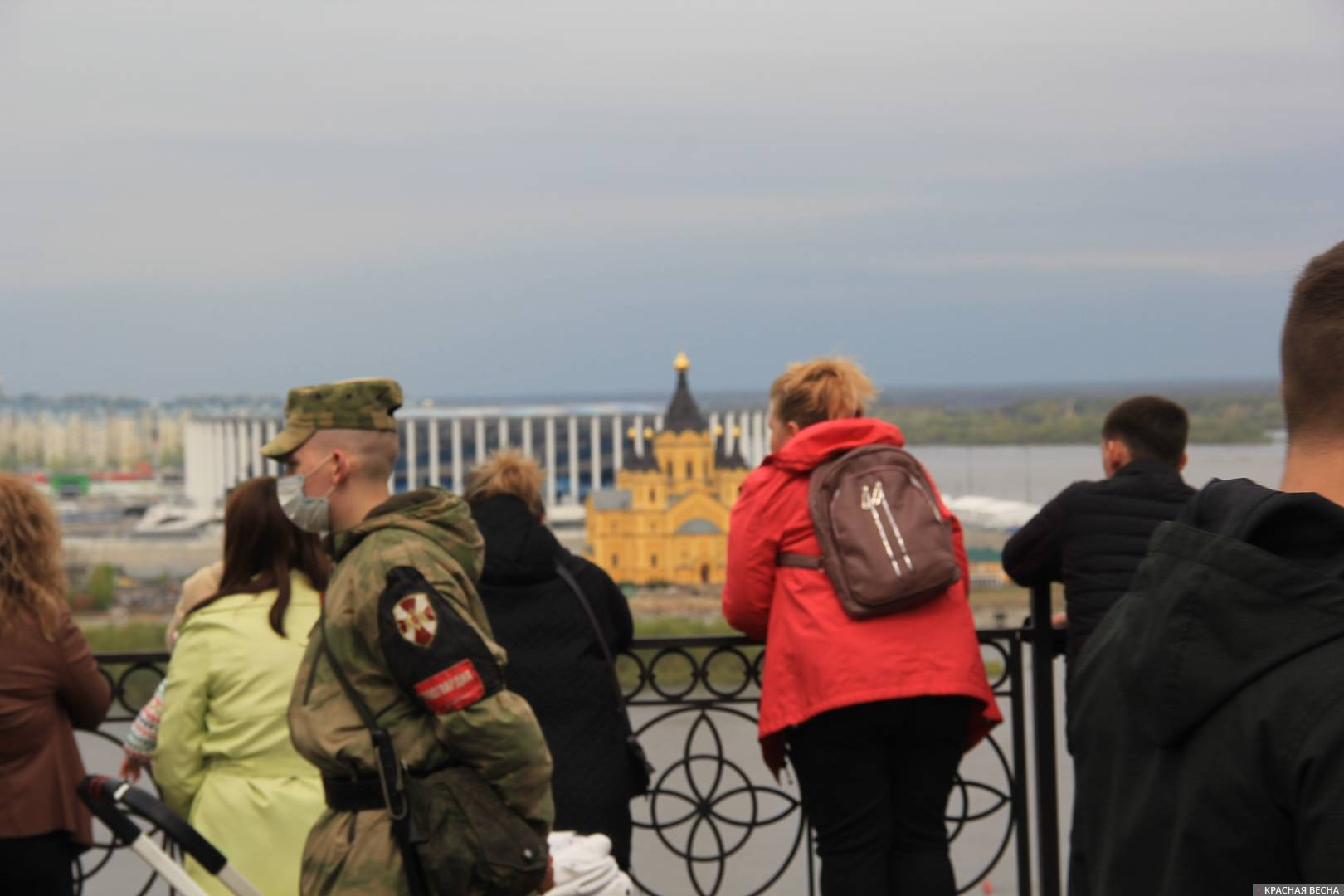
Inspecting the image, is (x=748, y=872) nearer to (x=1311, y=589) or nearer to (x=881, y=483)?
(x=881, y=483)

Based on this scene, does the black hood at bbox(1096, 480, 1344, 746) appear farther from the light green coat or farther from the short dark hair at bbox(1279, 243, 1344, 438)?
the light green coat

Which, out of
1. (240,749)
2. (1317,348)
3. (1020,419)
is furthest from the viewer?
(1020,419)

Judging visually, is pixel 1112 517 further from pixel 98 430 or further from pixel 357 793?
pixel 98 430

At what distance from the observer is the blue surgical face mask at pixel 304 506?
2430mm

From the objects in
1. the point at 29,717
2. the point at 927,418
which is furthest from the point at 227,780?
the point at 927,418

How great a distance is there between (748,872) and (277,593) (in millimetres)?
21463

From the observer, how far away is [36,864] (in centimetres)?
320

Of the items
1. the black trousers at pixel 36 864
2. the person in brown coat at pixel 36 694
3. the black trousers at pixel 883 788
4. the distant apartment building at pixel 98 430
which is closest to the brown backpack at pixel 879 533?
the black trousers at pixel 883 788

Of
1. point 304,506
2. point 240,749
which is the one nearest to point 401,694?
point 304,506

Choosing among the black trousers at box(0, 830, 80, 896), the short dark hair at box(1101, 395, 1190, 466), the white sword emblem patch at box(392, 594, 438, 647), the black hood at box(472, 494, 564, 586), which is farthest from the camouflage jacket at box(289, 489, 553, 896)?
the short dark hair at box(1101, 395, 1190, 466)

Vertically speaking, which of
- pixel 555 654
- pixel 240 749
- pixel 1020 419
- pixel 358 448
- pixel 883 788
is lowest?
pixel 883 788

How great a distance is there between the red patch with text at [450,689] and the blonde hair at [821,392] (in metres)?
1.43

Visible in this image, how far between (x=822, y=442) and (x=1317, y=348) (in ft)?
6.90

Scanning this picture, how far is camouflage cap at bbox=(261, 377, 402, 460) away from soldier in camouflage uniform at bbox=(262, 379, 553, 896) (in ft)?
0.49
